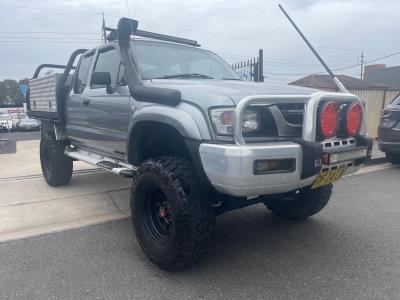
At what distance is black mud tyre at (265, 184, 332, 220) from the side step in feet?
4.83

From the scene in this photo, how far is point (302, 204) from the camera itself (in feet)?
12.7

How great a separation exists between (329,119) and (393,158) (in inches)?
210

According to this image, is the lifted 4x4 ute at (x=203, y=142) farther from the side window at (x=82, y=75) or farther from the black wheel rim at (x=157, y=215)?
the side window at (x=82, y=75)

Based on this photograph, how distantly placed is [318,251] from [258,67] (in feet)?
20.2

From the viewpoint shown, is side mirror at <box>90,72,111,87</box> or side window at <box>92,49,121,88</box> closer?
side mirror at <box>90,72,111,87</box>

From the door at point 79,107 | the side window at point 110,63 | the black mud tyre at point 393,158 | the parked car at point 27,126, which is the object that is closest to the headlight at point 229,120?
the side window at point 110,63

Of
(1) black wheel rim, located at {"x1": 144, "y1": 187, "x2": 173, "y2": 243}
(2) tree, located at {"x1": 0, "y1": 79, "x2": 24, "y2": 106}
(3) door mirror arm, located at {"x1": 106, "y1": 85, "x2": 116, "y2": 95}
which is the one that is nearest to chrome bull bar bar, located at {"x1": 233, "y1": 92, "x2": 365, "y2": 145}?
(1) black wheel rim, located at {"x1": 144, "y1": 187, "x2": 173, "y2": 243}

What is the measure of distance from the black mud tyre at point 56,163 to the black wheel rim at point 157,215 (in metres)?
2.95

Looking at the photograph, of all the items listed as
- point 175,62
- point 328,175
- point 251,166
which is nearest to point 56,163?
point 175,62

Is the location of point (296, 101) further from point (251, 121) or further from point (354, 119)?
point (354, 119)

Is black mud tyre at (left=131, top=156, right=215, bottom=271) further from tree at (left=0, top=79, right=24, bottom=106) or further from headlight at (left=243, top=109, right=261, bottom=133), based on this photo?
tree at (left=0, top=79, right=24, bottom=106)

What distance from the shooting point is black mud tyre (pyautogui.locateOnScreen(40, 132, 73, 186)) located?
5.59m

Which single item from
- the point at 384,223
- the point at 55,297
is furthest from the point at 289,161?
the point at 384,223

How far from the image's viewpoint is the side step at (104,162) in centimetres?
363
